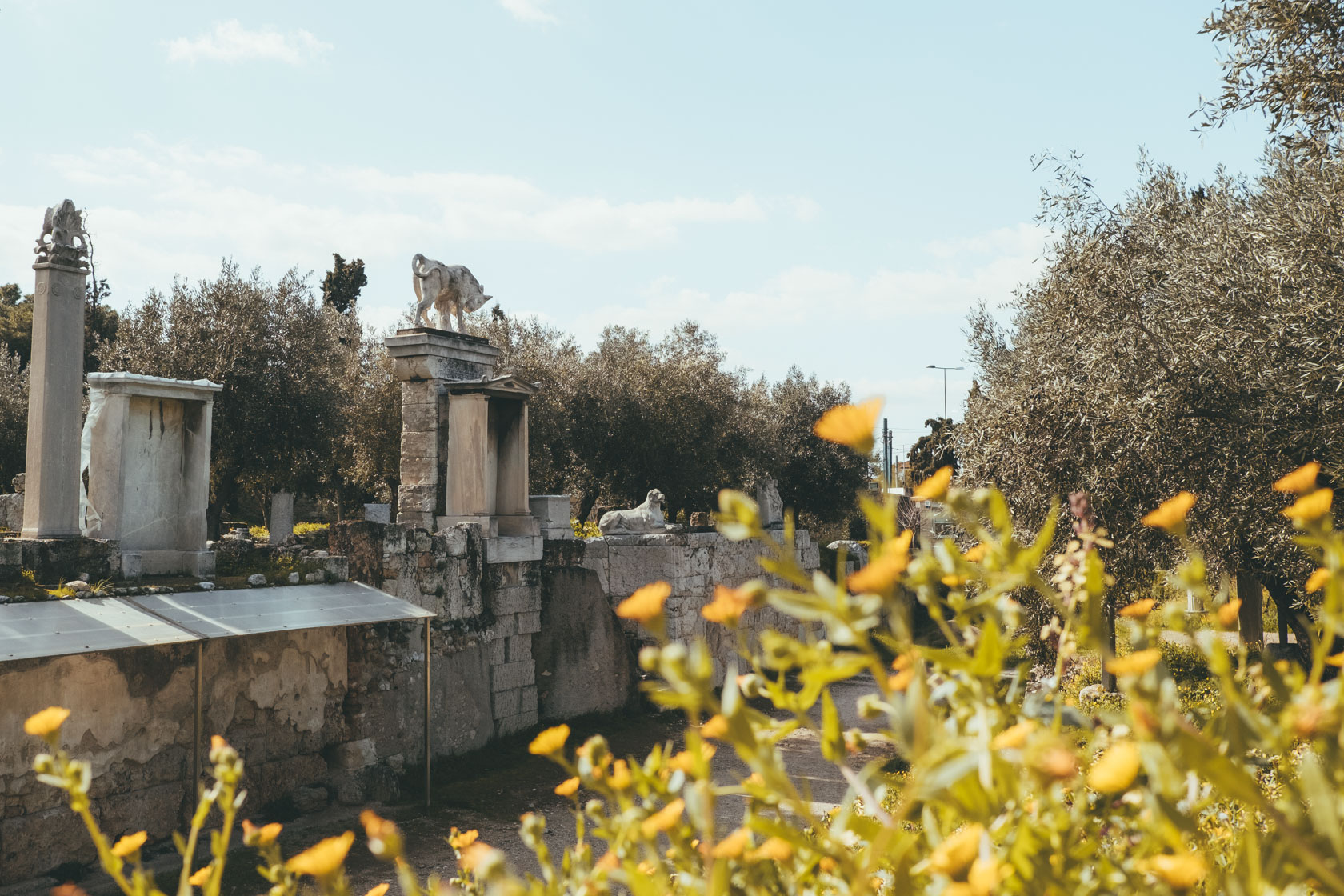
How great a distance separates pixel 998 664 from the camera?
1.40 meters

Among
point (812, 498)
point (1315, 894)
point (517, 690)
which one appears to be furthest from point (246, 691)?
point (812, 498)

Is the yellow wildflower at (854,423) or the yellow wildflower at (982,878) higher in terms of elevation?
the yellow wildflower at (854,423)

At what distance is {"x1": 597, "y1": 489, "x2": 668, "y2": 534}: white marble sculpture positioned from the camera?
13961 mm

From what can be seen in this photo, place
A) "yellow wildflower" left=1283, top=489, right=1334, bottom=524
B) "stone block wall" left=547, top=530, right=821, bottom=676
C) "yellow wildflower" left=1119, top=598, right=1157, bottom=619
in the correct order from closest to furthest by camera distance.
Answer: "yellow wildflower" left=1283, top=489, right=1334, bottom=524 < "yellow wildflower" left=1119, top=598, right=1157, bottom=619 < "stone block wall" left=547, top=530, right=821, bottom=676

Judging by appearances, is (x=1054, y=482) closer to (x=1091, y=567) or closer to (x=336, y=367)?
→ (x=1091, y=567)

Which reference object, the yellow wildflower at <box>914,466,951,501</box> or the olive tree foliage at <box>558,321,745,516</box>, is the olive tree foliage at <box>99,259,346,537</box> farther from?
the yellow wildflower at <box>914,466,951,501</box>

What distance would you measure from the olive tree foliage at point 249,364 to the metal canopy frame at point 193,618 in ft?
33.4

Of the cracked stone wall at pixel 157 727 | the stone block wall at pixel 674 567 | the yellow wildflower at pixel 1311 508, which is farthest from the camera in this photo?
the stone block wall at pixel 674 567

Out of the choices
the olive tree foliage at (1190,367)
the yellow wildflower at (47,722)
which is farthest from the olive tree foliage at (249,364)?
the yellow wildflower at (47,722)

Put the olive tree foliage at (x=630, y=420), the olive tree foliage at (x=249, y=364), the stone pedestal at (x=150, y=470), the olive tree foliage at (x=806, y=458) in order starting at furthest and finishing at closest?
the olive tree foliage at (x=806, y=458) < the olive tree foliage at (x=630, y=420) < the olive tree foliage at (x=249, y=364) < the stone pedestal at (x=150, y=470)

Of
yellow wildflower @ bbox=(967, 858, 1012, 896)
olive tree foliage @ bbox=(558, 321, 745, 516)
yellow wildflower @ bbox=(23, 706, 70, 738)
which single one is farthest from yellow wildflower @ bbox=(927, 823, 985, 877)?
olive tree foliage @ bbox=(558, 321, 745, 516)

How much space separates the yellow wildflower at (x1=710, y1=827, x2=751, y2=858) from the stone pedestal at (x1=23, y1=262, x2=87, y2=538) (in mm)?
8513

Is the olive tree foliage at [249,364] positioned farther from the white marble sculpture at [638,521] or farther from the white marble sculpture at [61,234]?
the white marble sculpture at [61,234]

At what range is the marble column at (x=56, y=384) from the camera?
27.8 feet
